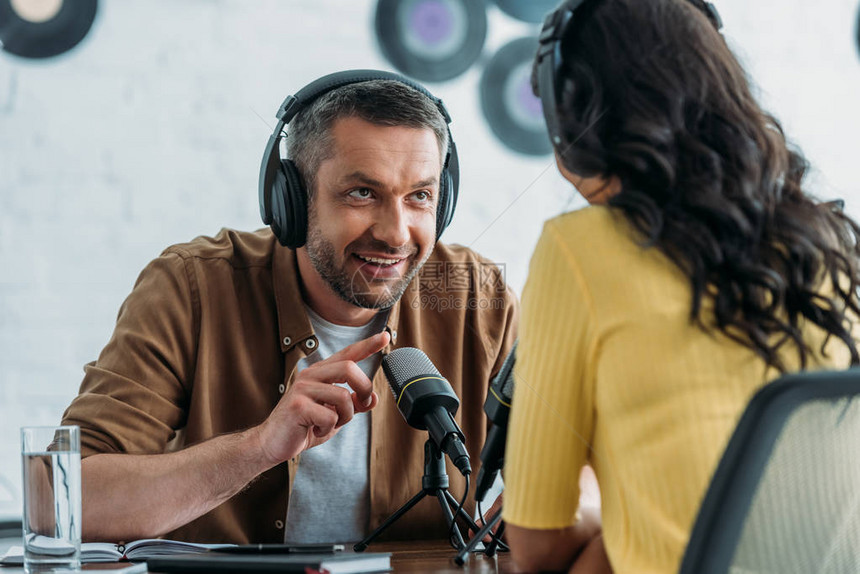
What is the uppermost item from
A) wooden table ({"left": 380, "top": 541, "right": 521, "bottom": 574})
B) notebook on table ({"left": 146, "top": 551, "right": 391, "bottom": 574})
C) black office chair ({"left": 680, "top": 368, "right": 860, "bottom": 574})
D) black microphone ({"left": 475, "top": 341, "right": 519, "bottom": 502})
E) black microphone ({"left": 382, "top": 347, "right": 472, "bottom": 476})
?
black office chair ({"left": 680, "top": 368, "right": 860, "bottom": 574})

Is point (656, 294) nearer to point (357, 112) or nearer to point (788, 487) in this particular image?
point (788, 487)

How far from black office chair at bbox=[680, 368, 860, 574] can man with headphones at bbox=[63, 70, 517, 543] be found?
28.1 inches

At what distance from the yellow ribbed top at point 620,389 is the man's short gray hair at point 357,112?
680mm

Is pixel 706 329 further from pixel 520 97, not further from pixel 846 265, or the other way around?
pixel 520 97

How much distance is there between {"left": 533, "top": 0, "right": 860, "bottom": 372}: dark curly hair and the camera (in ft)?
1.96

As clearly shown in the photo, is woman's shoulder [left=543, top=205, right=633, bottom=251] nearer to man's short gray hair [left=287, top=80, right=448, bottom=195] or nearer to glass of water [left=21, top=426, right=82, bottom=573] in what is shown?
glass of water [left=21, top=426, right=82, bottom=573]

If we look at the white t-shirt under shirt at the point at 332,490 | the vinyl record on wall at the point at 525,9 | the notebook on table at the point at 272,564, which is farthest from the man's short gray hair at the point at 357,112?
the vinyl record on wall at the point at 525,9

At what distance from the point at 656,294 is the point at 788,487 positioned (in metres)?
0.16

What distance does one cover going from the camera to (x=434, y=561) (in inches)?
35.9

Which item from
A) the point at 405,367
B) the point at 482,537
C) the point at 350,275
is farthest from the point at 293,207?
the point at 482,537

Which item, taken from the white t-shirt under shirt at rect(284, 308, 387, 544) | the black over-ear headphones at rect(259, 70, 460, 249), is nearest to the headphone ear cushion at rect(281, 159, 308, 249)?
the black over-ear headphones at rect(259, 70, 460, 249)

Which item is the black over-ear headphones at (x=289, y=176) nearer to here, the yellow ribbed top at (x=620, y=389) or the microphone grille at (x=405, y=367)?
the microphone grille at (x=405, y=367)

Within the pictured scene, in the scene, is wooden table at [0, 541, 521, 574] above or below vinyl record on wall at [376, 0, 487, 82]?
below

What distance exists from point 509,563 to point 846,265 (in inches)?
17.5
